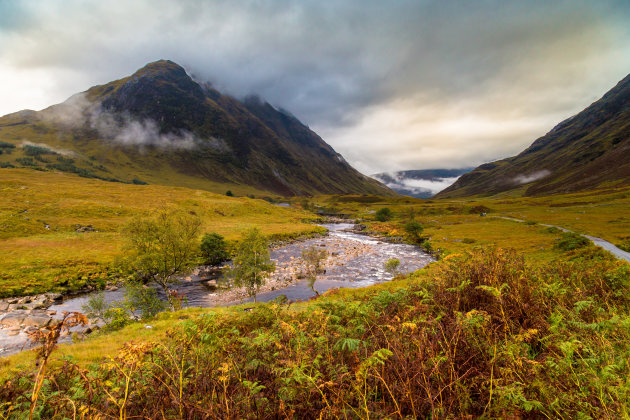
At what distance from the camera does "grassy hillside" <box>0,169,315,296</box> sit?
34.4 metres

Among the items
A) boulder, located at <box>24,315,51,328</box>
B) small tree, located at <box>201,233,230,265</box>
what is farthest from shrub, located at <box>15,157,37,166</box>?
boulder, located at <box>24,315,51,328</box>

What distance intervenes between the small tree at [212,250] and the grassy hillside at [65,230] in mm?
7302

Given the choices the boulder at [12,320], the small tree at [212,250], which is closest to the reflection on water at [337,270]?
the boulder at [12,320]

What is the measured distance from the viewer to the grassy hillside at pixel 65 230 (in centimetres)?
3444

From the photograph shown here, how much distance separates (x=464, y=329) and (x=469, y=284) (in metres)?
3.70

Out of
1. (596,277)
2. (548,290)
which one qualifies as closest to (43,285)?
(548,290)

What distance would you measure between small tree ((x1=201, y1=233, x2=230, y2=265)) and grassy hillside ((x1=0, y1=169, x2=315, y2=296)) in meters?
7.30

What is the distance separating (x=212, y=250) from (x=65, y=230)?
117 feet

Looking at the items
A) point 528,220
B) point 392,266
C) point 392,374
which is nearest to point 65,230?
point 392,266

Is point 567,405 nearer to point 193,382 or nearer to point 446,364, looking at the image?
point 446,364

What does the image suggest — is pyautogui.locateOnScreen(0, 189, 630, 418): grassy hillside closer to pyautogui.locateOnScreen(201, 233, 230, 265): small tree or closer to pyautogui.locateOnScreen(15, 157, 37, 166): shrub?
pyautogui.locateOnScreen(201, 233, 230, 265): small tree

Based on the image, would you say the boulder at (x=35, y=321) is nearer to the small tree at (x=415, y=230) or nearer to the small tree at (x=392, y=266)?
the small tree at (x=392, y=266)

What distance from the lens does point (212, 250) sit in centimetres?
5166

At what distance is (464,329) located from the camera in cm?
548
